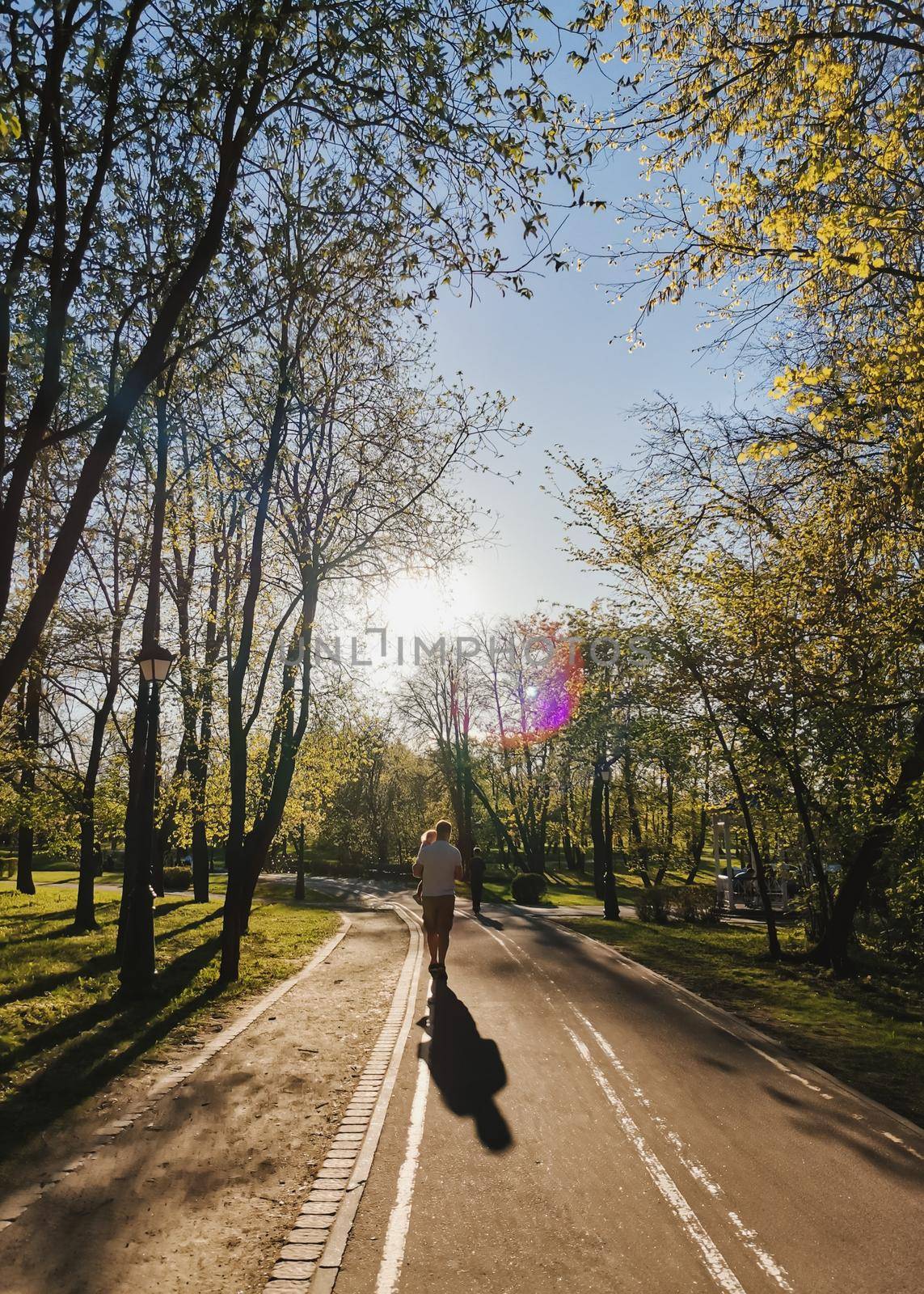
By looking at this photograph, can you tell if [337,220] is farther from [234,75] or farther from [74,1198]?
[74,1198]

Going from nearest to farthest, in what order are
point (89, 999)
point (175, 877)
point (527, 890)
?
point (89, 999), point (527, 890), point (175, 877)

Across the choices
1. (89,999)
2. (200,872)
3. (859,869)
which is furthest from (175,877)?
(859,869)

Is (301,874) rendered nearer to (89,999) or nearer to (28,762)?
(28,762)

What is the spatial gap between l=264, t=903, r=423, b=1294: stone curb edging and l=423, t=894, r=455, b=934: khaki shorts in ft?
9.64

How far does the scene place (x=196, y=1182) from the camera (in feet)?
16.1

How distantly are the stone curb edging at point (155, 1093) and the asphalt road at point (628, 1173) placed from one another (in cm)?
185

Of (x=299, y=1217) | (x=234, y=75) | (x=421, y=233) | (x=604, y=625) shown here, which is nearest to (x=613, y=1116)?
(x=299, y=1217)

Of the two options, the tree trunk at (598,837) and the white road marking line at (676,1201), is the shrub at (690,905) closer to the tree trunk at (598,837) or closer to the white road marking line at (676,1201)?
the tree trunk at (598,837)

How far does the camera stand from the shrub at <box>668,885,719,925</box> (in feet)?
87.8

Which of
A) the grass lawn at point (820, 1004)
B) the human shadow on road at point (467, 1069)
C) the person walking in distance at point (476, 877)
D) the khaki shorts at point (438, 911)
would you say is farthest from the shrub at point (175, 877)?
the human shadow on road at point (467, 1069)

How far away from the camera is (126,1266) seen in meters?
3.90

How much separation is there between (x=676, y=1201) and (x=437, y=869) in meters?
6.73

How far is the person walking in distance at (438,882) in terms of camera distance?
11.2m

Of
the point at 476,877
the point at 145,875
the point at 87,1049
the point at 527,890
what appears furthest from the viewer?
the point at 527,890
